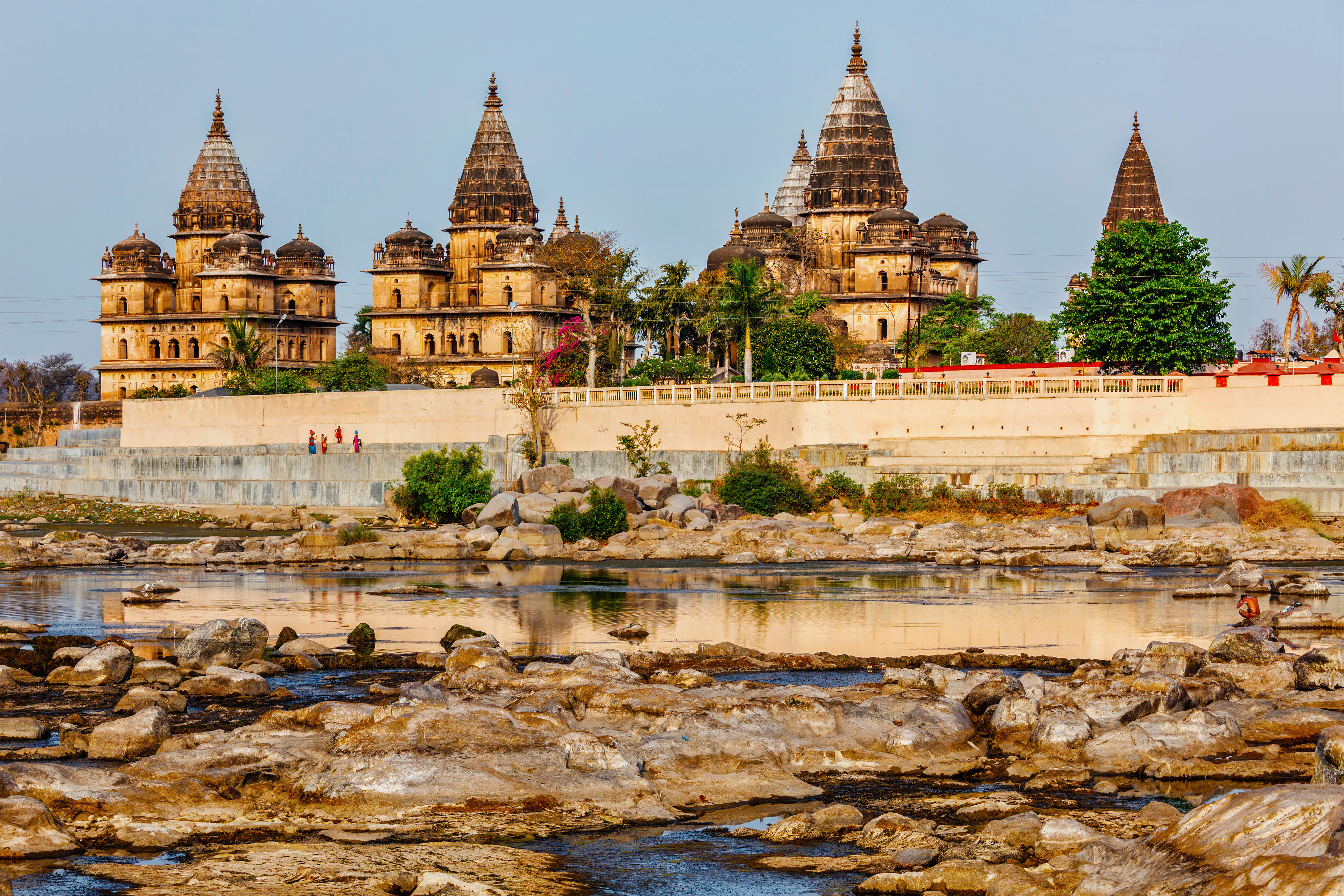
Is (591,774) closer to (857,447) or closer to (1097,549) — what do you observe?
(1097,549)

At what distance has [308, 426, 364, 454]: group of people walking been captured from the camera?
52.9 metres

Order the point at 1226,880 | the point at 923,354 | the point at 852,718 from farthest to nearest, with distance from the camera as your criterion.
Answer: the point at 923,354, the point at 852,718, the point at 1226,880

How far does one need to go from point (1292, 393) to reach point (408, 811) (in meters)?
34.6

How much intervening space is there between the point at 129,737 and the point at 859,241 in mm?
72846

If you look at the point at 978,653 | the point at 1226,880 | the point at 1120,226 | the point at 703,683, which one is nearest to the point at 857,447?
A: the point at 1120,226

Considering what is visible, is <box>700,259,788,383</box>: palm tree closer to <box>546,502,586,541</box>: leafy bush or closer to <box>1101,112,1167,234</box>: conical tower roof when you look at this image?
<box>546,502,586,541</box>: leafy bush

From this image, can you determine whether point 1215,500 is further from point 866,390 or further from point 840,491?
point 866,390

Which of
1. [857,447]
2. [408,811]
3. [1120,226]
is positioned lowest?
[408,811]

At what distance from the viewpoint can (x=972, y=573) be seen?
33.5m

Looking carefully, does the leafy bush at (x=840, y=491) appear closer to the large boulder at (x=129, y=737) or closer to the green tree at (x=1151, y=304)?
the green tree at (x=1151, y=304)

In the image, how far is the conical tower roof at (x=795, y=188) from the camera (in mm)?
101125

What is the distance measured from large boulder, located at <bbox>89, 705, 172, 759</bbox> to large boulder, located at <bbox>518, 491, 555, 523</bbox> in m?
24.8

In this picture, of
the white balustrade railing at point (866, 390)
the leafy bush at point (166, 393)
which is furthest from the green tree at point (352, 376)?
the white balustrade railing at point (866, 390)

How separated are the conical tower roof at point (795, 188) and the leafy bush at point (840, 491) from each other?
5717 centimetres
